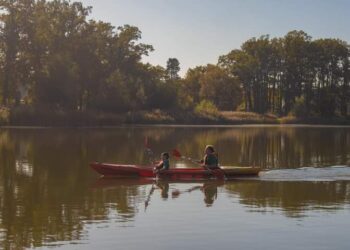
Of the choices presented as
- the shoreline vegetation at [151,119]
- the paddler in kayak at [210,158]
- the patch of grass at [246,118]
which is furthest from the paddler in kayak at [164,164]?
the patch of grass at [246,118]

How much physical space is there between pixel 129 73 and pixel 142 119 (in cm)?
1367

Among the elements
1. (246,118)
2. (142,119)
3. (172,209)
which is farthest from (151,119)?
(172,209)

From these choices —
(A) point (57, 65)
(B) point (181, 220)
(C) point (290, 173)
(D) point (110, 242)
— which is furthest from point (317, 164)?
(A) point (57, 65)

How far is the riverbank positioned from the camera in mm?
72188

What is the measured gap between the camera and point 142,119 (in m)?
84.2

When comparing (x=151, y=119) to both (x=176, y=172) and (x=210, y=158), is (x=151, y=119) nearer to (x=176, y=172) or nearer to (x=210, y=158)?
(x=210, y=158)

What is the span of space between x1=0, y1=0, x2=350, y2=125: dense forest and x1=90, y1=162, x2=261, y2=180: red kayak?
161 ft

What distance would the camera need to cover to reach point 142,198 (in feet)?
65.1

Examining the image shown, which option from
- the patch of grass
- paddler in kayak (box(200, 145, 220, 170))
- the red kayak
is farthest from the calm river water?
the patch of grass

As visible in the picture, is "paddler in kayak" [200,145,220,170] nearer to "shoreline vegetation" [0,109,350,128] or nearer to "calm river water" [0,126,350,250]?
"calm river water" [0,126,350,250]

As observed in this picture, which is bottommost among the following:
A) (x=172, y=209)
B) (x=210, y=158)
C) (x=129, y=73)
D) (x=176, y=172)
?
(x=172, y=209)

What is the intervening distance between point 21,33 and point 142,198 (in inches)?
2467

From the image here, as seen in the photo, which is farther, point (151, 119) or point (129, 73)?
point (129, 73)

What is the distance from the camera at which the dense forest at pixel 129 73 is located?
78.1m
